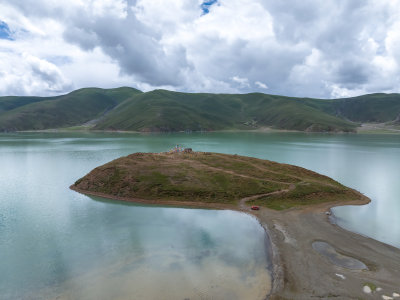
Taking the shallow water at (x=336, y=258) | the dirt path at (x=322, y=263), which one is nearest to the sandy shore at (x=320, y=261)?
the dirt path at (x=322, y=263)

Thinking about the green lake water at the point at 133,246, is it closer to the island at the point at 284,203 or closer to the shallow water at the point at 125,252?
the shallow water at the point at 125,252

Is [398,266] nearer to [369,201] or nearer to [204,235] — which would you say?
[204,235]

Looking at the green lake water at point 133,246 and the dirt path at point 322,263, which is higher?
the dirt path at point 322,263

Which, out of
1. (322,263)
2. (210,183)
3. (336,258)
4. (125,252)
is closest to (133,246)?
(125,252)

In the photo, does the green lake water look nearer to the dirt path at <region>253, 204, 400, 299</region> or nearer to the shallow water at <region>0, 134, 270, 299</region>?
the shallow water at <region>0, 134, 270, 299</region>

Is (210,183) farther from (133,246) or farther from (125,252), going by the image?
(125,252)

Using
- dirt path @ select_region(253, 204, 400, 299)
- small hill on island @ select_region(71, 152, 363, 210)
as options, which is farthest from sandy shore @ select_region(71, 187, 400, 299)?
small hill on island @ select_region(71, 152, 363, 210)

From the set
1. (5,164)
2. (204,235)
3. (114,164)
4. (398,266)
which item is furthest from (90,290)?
(5,164)
